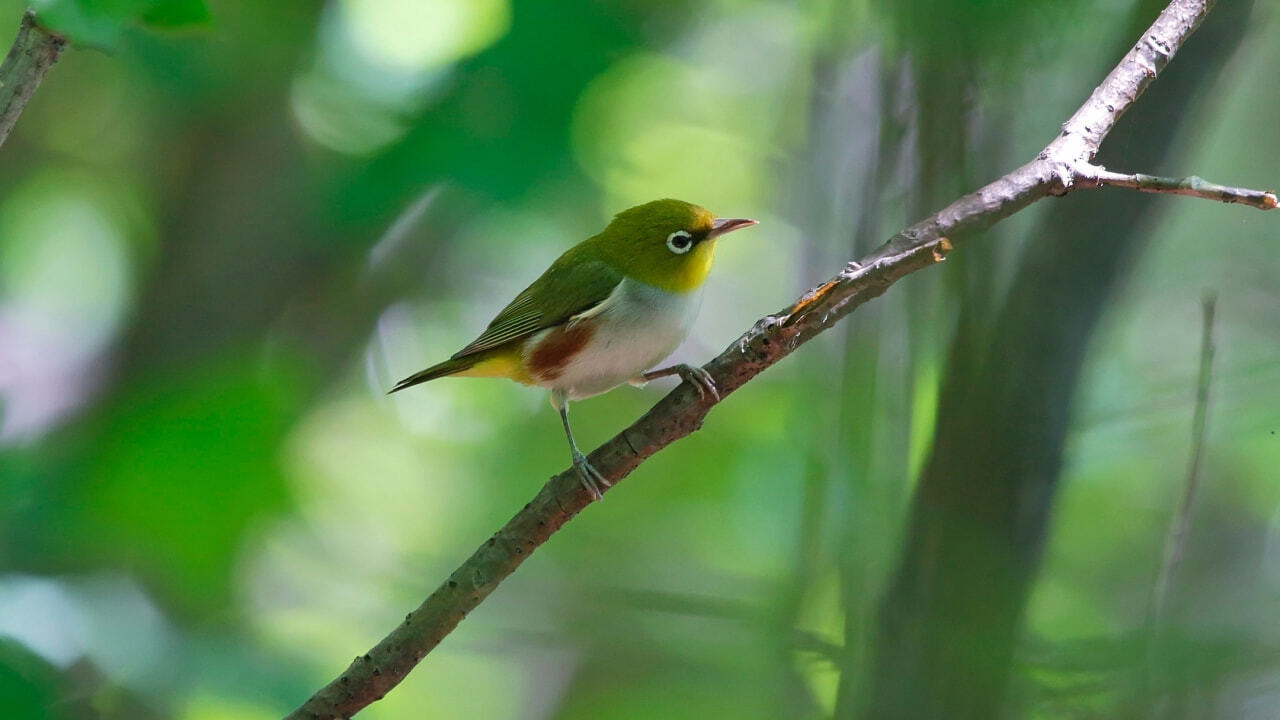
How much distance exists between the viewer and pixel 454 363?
11.7ft

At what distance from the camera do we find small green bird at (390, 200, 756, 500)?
3.31 meters

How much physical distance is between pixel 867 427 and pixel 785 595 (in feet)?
3.00

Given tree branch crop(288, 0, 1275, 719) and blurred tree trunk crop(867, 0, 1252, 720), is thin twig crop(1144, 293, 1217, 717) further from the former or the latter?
tree branch crop(288, 0, 1275, 719)

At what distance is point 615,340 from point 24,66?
1.85 meters

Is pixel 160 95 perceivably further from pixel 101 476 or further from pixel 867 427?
pixel 867 427

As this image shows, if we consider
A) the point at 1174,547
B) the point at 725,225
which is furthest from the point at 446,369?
the point at 1174,547

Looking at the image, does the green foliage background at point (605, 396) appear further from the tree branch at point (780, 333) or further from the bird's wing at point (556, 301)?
the bird's wing at point (556, 301)

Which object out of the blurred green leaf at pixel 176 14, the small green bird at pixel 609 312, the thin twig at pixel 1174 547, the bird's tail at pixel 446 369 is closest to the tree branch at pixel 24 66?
the blurred green leaf at pixel 176 14

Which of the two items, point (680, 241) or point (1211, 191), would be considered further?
point (680, 241)

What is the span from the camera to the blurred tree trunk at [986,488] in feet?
8.38

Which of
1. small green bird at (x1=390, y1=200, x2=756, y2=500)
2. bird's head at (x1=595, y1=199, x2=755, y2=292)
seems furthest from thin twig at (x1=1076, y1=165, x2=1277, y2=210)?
bird's head at (x1=595, y1=199, x2=755, y2=292)

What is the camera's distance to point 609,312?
3330 millimetres

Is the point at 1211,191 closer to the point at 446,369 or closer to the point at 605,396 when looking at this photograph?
the point at 446,369

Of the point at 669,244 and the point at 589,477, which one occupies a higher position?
the point at 669,244
